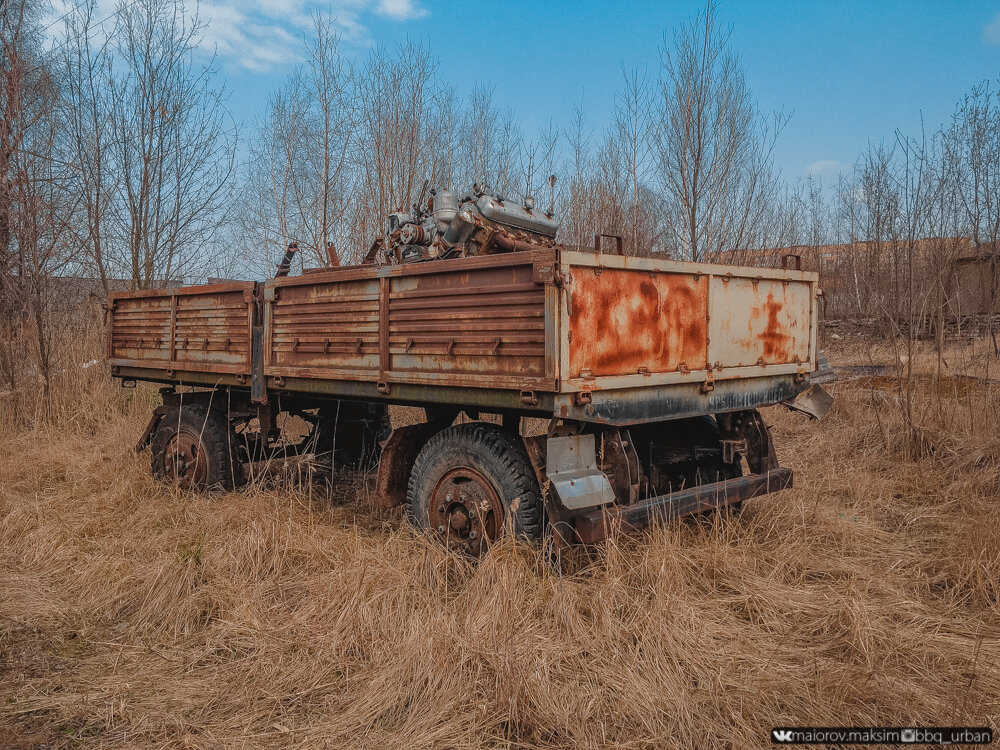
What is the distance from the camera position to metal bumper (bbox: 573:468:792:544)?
3.56 m

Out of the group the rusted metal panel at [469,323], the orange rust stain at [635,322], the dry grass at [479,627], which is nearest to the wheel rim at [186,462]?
the dry grass at [479,627]

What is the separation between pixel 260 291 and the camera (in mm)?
5152

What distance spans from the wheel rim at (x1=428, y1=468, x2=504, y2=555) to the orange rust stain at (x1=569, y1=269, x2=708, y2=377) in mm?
926

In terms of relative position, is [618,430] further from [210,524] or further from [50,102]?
[50,102]

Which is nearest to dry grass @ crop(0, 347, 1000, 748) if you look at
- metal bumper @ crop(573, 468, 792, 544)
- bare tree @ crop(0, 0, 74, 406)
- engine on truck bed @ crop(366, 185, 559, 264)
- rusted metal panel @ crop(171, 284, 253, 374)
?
metal bumper @ crop(573, 468, 792, 544)

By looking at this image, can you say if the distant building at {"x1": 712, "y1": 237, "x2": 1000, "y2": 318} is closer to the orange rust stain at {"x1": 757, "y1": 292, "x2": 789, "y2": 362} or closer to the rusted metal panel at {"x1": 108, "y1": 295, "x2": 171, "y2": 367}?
the orange rust stain at {"x1": 757, "y1": 292, "x2": 789, "y2": 362}

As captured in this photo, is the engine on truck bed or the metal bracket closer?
the metal bracket

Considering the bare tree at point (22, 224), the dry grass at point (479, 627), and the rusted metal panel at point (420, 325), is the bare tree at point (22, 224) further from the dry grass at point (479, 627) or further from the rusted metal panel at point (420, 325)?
the rusted metal panel at point (420, 325)

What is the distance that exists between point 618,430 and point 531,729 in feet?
5.52

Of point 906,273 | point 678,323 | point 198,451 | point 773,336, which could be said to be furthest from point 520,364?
point 906,273

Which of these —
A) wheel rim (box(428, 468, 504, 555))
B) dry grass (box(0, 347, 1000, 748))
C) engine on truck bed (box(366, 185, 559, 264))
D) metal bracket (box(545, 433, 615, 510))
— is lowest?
dry grass (box(0, 347, 1000, 748))

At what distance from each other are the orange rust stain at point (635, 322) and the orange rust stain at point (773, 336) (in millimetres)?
674

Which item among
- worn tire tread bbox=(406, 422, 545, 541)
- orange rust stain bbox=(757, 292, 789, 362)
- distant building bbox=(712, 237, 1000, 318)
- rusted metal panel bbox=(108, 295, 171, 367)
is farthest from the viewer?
distant building bbox=(712, 237, 1000, 318)

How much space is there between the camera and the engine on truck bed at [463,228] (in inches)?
189
